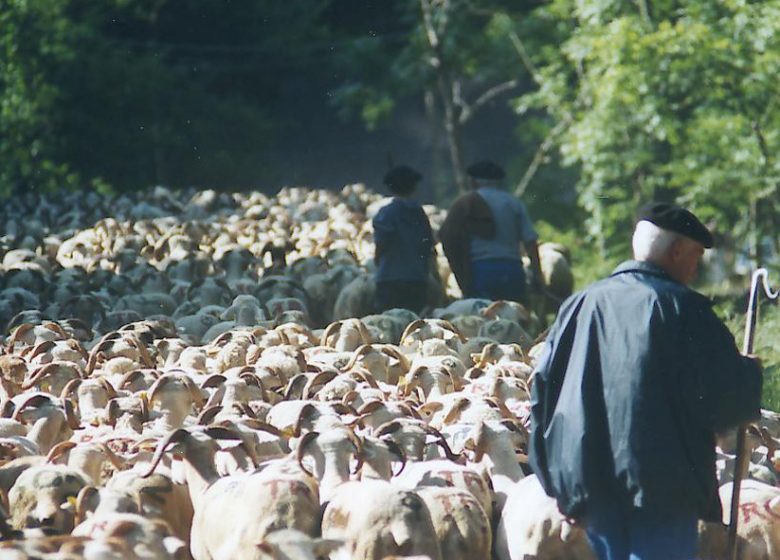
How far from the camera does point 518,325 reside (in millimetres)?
14328

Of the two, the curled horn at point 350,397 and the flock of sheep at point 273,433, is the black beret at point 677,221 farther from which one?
the curled horn at point 350,397

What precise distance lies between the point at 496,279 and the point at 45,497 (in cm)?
816

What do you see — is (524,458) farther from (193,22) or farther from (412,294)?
(193,22)

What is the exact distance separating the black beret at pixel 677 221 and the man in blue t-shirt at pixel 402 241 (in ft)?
27.7

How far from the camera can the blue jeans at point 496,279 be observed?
50.5 ft

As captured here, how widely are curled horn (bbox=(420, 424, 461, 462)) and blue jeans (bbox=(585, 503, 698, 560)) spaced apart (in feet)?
7.95

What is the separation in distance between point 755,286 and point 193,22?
34080 millimetres

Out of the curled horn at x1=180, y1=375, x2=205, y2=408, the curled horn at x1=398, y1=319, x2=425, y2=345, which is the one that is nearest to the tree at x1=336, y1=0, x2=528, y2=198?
the curled horn at x1=398, y1=319, x2=425, y2=345

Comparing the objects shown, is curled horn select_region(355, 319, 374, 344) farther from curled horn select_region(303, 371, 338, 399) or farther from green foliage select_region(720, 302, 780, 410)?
green foliage select_region(720, 302, 780, 410)

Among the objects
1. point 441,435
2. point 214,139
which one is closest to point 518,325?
point 441,435

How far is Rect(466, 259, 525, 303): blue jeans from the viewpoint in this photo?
15.4 m

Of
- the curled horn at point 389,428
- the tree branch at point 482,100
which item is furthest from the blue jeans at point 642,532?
the tree branch at point 482,100

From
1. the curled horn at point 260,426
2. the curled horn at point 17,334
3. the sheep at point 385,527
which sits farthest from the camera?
the curled horn at point 17,334

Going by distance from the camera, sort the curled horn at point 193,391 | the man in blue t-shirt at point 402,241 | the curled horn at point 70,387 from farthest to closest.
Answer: the man in blue t-shirt at point 402,241 → the curled horn at point 70,387 → the curled horn at point 193,391
